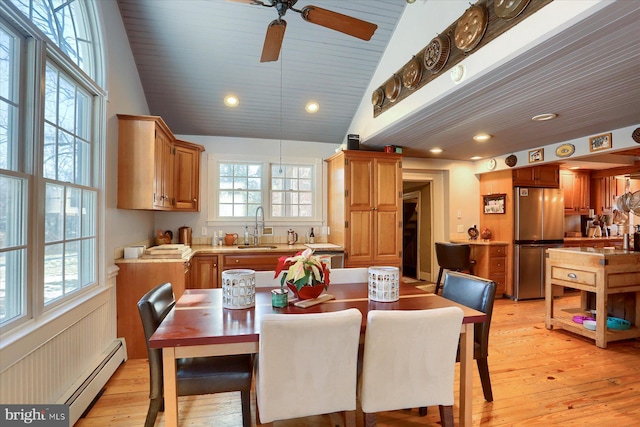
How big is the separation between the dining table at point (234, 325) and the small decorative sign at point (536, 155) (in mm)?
3431

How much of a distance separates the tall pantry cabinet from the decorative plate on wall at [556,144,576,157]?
199 centimetres

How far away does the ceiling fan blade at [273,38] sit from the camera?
202 centimetres

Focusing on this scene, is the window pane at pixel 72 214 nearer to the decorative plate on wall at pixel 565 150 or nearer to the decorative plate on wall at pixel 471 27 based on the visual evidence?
the decorative plate on wall at pixel 471 27

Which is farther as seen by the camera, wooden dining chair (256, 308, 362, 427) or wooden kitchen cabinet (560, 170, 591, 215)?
wooden kitchen cabinet (560, 170, 591, 215)

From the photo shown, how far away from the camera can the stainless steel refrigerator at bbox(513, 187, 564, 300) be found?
4805 millimetres

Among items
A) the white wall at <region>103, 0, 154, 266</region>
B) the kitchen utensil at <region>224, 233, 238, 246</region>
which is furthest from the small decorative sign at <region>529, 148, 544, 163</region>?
the white wall at <region>103, 0, 154, 266</region>

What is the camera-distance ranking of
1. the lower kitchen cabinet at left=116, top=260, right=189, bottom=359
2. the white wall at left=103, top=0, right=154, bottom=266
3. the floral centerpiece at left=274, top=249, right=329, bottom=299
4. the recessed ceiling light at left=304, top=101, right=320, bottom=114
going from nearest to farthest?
the floral centerpiece at left=274, top=249, right=329, bottom=299 → the white wall at left=103, top=0, right=154, bottom=266 → the lower kitchen cabinet at left=116, top=260, right=189, bottom=359 → the recessed ceiling light at left=304, top=101, right=320, bottom=114

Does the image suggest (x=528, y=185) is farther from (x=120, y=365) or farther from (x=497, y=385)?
(x=120, y=365)

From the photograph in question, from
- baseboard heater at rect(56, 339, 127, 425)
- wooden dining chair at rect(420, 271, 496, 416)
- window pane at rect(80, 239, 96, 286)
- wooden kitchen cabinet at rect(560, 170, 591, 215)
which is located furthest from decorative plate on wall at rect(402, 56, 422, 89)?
wooden kitchen cabinet at rect(560, 170, 591, 215)

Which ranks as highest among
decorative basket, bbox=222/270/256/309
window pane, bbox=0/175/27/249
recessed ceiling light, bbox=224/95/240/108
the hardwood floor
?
recessed ceiling light, bbox=224/95/240/108

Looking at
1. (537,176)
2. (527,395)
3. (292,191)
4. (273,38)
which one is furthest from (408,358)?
(537,176)

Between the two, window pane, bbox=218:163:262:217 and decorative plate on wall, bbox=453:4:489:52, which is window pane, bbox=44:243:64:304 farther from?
decorative plate on wall, bbox=453:4:489:52

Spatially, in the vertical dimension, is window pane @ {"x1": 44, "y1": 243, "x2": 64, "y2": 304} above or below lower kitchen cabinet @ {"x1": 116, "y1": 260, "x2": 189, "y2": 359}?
above

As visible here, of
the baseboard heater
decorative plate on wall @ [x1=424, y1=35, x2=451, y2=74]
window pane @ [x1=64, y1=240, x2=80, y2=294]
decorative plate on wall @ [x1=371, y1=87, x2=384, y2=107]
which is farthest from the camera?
decorative plate on wall @ [x1=371, y1=87, x2=384, y2=107]
